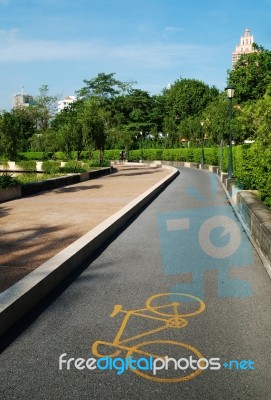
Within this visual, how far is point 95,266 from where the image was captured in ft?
22.0

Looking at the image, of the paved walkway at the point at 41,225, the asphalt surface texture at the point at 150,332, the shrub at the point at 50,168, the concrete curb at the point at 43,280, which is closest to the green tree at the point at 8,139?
the paved walkway at the point at 41,225

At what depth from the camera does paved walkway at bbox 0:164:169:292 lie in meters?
6.48

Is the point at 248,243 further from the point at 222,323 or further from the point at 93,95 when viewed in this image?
the point at 93,95

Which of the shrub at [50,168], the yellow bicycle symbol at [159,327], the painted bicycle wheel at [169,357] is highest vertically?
the shrub at [50,168]

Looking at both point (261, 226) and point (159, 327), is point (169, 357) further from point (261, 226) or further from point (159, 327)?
point (261, 226)

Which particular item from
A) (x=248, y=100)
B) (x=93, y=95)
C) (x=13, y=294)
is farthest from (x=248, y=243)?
(x=93, y=95)

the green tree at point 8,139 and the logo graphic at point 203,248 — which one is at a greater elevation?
the green tree at point 8,139

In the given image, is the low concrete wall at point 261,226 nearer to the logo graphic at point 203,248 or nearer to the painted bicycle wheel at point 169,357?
the logo graphic at point 203,248

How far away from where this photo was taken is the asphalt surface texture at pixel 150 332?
3.32m

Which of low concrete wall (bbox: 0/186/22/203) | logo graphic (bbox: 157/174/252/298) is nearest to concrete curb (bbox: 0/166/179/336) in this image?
logo graphic (bbox: 157/174/252/298)

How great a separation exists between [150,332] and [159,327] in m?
0.16

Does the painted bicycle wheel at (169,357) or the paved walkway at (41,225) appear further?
the paved walkway at (41,225)

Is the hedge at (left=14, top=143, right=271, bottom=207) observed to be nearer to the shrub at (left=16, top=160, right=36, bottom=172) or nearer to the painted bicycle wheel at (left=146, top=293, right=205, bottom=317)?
the shrub at (left=16, top=160, right=36, bottom=172)

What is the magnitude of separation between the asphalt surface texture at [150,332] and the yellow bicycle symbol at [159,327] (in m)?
0.01
